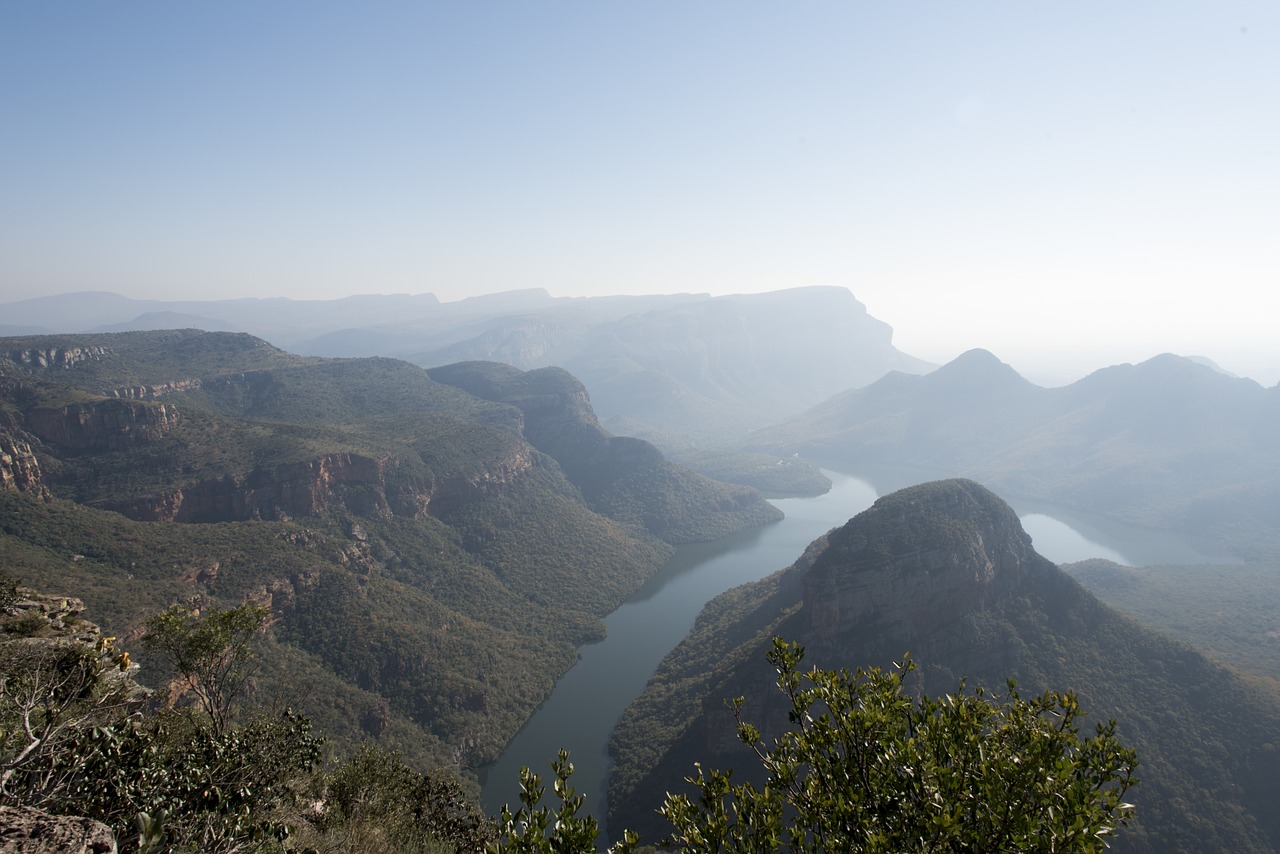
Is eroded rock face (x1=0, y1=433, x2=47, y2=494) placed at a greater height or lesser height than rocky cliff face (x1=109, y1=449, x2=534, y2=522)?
greater

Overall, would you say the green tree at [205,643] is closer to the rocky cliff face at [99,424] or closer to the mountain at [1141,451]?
the rocky cliff face at [99,424]

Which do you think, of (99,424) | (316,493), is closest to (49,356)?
(99,424)

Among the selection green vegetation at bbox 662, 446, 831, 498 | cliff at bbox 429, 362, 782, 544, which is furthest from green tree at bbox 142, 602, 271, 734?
green vegetation at bbox 662, 446, 831, 498

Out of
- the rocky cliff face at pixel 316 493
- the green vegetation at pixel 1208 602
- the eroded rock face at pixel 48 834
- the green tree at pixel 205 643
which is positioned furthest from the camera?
the green vegetation at pixel 1208 602

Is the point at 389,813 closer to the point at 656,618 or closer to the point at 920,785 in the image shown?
the point at 920,785

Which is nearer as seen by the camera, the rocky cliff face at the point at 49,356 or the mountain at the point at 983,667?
the mountain at the point at 983,667

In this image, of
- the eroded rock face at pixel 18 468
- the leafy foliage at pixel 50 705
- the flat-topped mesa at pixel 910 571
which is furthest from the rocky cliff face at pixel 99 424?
the flat-topped mesa at pixel 910 571

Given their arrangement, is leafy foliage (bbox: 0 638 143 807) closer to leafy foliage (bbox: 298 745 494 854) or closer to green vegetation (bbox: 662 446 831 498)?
leafy foliage (bbox: 298 745 494 854)
